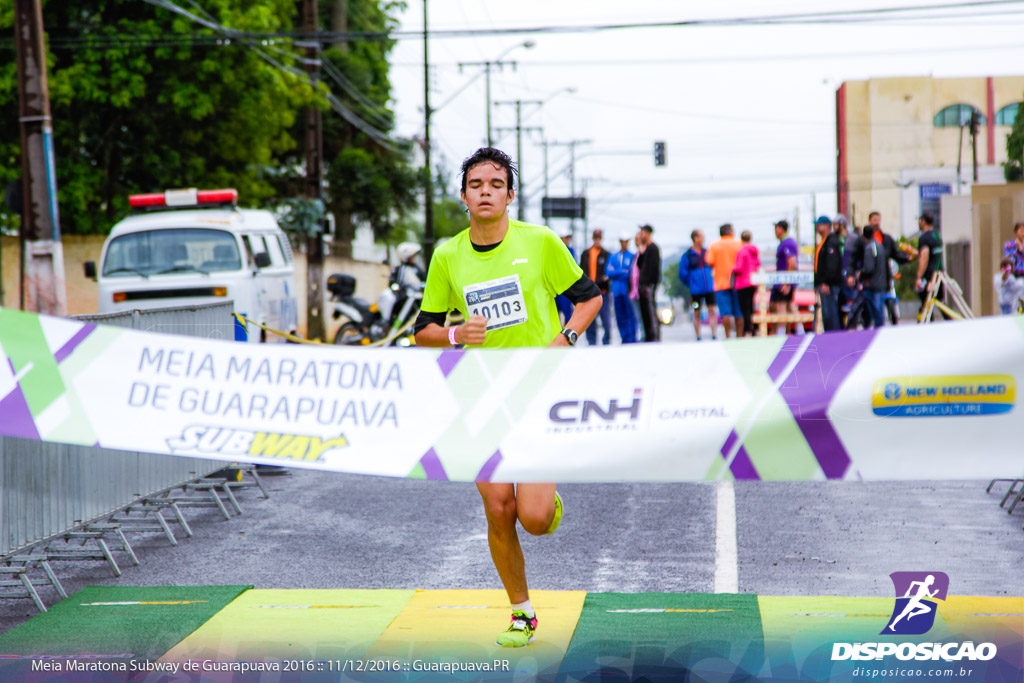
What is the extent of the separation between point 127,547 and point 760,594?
3906 mm

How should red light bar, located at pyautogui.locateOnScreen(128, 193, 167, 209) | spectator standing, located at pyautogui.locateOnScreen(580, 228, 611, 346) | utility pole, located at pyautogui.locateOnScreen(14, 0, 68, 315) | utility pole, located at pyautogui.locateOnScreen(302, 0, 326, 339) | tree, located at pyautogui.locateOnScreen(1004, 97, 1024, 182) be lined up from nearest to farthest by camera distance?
1. utility pole, located at pyautogui.locateOnScreen(14, 0, 68, 315)
2. red light bar, located at pyautogui.locateOnScreen(128, 193, 167, 209)
3. spectator standing, located at pyautogui.locateOnScreen(580, 228, 611, 346)
4. utility pole, located at pyautogui.locateOnScreen(302, 0, 326, 339)
5. tree, located at pyautogui.locateOnScreen(1004, 97, 1024, 182)

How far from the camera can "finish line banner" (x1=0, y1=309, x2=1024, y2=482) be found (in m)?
4.33

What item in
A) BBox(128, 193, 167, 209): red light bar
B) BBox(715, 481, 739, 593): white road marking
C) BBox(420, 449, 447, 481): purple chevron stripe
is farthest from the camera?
BBox(128, 193, 167, 209): red light bar

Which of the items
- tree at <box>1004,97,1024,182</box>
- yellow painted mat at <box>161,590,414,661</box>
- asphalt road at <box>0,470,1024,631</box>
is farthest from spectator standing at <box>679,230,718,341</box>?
tree at <box>1004,97,1024,182</box>

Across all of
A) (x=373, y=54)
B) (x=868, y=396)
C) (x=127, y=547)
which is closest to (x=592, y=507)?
(x=127, y=547)

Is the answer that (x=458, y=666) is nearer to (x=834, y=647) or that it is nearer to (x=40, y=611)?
(x=834, y=647)

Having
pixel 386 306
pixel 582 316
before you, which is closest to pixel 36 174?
pixel 386 306

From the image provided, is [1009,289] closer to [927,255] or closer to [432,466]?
[927,255]

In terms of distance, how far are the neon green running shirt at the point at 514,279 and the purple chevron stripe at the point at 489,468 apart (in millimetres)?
829

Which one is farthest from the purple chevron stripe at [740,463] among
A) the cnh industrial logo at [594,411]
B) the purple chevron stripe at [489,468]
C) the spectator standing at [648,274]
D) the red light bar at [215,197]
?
the spectator standing at [648,274]

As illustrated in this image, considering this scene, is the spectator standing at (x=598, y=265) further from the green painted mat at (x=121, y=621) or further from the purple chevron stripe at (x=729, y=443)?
the purple chevron stripe at (x=729, y=443)

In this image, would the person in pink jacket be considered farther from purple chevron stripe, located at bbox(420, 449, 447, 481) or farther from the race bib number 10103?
purple chevron stripe, located at bbox(420, 449, 447, 481)

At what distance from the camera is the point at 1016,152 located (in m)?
55.3

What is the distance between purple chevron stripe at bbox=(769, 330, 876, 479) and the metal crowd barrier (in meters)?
4.27
